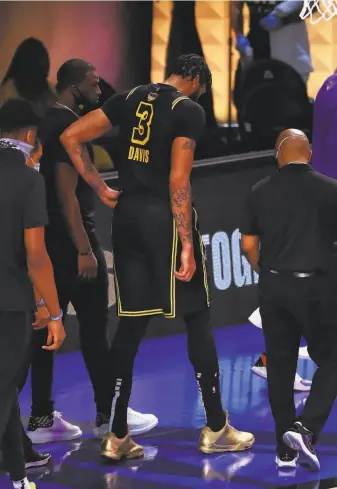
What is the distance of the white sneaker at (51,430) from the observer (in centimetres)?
559

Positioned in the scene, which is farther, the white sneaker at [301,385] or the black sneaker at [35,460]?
the white sneaker at [301,385]

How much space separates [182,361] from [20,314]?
3176mm

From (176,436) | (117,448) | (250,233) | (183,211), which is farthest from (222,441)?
(183,211)

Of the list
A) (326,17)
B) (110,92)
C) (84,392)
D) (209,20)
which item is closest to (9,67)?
(110,92)

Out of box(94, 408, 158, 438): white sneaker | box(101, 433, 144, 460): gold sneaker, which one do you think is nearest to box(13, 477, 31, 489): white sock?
box(101, 433, 144, 460): gold sneaker

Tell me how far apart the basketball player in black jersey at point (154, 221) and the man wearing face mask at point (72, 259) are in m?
0.21

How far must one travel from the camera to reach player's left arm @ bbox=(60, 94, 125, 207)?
5.16m

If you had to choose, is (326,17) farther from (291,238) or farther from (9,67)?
(291,238)

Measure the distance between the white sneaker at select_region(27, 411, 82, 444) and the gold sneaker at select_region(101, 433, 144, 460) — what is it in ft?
1.31

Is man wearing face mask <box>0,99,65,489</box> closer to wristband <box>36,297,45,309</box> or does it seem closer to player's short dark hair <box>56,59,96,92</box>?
wristband <box>36,297,45,309</box>

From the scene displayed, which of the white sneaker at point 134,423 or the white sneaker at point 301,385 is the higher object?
the white sneaker at point 301,385

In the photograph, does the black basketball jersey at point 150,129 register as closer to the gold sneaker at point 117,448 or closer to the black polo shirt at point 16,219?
the black polo shirt at point 16,219

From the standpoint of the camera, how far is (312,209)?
483 centimetres

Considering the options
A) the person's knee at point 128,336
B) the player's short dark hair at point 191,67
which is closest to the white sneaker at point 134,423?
the person's knee at point 128,336
